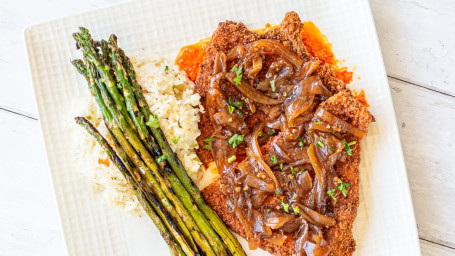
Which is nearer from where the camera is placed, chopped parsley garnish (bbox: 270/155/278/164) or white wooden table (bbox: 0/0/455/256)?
chopped parsley garnish (bbox: 270/155/278/164)

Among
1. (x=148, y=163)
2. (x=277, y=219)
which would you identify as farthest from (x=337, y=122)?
(x=148, y=163)

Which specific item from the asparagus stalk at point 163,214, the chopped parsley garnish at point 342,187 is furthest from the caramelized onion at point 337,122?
the asparagus stalk at point 163,214

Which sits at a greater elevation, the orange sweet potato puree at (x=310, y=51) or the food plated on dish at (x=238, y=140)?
the orange sweet potato puree at (x=310, y=51)

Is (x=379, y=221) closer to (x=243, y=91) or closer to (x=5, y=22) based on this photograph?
(x=243, y=91)

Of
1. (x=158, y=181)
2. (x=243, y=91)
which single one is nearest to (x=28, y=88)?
(x=158, y=181)

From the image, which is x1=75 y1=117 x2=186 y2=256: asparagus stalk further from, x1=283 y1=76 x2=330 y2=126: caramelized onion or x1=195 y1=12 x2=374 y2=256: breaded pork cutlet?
x1=283 y1=76 x2=330 y2=126: caramelized onion

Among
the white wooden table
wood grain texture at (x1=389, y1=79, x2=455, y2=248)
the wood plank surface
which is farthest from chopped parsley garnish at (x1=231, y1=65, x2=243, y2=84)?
the wood plank surface

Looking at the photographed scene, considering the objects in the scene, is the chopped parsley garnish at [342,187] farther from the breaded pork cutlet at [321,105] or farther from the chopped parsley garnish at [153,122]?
the chopped parsley garnish at [153,122]
